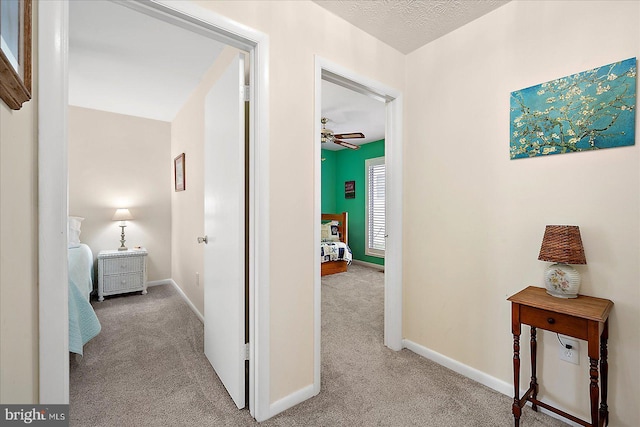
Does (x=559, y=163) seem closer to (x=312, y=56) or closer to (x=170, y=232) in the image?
(x=312, y=56)

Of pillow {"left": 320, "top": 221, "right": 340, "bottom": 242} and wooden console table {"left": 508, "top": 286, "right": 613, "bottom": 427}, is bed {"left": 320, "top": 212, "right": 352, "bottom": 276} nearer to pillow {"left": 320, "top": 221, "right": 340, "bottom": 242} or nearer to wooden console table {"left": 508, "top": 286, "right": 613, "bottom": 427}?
pillow {"left": 320, "top": 221, "right": 340, "bottom": 242}

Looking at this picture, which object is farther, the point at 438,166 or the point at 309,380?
the point at 438,166

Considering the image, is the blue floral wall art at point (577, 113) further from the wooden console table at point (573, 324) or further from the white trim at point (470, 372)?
the white trim at point (470, 372)

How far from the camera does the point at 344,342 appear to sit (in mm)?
2473

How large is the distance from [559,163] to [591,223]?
353mm

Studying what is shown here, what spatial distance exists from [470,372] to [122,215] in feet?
14.0

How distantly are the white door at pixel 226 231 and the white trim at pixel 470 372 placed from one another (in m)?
1.38

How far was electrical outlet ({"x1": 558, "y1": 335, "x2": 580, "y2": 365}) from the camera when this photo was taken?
152cm

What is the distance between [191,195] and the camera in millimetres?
3260

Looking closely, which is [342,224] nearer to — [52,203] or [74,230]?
[74,230]

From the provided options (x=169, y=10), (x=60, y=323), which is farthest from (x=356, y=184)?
(x=60, y=323)

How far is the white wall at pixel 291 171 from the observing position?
5.24 ft

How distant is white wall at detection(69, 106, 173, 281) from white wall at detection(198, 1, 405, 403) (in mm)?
3284

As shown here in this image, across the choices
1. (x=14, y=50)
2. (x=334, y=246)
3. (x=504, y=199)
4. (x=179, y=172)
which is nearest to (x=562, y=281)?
(x=504, y=199)
